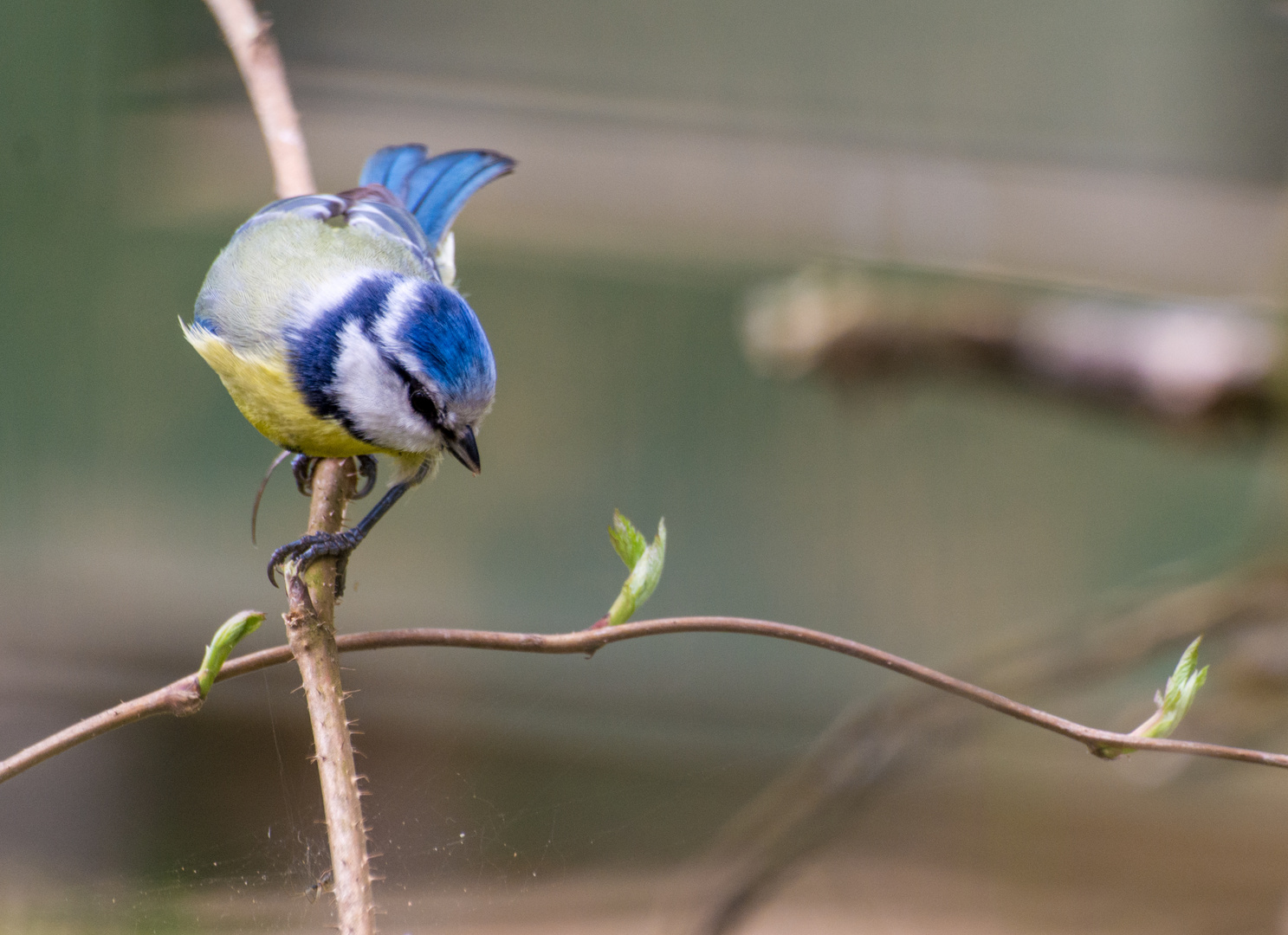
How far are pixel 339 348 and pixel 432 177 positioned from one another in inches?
13.1

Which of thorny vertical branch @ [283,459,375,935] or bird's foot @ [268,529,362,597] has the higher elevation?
bird's foot @ [268,529,362,597]

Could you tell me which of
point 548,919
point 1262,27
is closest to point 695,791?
point 548,919

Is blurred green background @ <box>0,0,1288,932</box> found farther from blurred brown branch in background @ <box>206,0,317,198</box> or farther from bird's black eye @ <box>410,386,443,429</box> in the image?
bird's black eye @ <box>410,386,443,429</box>

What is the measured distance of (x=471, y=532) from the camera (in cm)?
207

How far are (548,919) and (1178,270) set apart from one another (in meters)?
1.82

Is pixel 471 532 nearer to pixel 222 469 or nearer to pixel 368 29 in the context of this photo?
pixel 222 469

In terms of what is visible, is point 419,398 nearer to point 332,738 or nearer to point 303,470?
point 303,470

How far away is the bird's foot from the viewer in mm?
623

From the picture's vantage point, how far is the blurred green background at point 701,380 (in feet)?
5.71

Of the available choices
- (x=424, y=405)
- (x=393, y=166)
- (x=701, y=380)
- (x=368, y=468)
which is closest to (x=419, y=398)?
(x=424, y=405)

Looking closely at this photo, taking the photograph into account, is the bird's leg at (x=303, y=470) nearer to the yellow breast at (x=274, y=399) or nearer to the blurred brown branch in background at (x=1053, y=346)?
the yellow breast at (x=274, y=399)

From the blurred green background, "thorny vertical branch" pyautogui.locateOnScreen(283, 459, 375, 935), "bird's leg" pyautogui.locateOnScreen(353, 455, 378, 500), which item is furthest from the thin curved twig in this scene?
the blurred green background

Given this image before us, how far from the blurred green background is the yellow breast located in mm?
783

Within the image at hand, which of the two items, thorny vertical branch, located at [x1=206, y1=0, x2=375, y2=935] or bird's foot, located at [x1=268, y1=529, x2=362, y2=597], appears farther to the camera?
bird's foot, located at [x1=268, y1=529, x2=362, y2=597]
